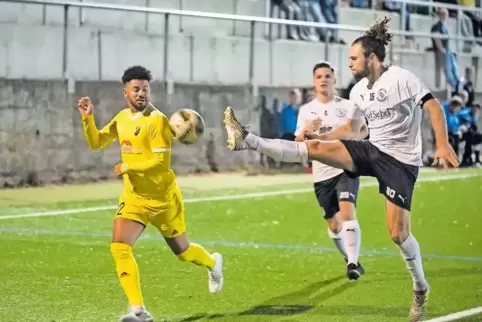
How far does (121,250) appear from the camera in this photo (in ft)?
26.6

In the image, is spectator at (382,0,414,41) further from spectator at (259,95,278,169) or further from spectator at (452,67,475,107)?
spectator at (259,95,278,169)

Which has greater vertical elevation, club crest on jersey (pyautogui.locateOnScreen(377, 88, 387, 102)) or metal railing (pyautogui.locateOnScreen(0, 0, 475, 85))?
metal railing (pyautogui.locateOnScreen(0, 0, 475, 85))

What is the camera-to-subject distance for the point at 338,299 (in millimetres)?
9492

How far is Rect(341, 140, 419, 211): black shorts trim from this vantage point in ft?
28.5

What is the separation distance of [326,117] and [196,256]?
285cm

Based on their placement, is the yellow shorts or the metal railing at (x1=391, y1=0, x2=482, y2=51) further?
the metal railing at (x1=391, y1=0, x2=482, y2=51)

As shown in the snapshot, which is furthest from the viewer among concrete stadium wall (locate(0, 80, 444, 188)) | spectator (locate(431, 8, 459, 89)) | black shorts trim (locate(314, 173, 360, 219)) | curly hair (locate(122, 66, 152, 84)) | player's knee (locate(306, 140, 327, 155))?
spectator (locate(431, 8, 459, 89))

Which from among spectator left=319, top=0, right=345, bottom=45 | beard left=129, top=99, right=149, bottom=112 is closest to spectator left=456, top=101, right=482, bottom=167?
spectator left=319, top=0, right=345, bottom=45

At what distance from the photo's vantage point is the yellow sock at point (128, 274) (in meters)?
7.95

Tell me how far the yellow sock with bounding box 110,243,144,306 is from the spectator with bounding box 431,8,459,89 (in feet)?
74.0

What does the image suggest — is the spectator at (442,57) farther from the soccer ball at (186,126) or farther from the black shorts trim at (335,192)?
the soccer ball at (186,126)

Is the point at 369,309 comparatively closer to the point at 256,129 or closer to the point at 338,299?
the point at 338,299

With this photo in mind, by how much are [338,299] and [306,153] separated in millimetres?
1623

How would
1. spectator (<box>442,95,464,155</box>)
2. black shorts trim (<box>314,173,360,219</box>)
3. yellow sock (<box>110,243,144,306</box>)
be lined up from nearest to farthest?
yellow sock (<box>110,243,144,306</box>) < black shorts trim (<box>314,173,360,219</box>) < spectator (<box>442,95,464,155</box>)
